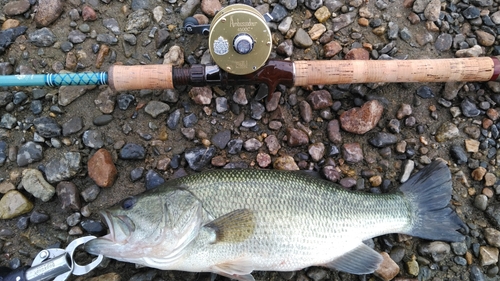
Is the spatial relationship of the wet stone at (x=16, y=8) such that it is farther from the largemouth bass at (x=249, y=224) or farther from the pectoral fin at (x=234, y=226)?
the pectoral fin at (x=234, y=226)

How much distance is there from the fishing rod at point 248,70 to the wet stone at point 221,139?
0.49 meters

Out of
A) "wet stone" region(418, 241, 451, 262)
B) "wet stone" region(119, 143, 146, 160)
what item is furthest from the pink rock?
"wet stone" region(119, 143, 146, 160)

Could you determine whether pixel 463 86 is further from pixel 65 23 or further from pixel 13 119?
pixel 13 119

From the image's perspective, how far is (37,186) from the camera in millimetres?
3166

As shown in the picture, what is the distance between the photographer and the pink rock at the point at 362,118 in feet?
11.1

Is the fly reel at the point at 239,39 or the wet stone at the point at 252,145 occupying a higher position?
the fly reel at the point at 239,39

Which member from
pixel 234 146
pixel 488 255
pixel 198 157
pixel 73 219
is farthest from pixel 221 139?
pixel 488 255

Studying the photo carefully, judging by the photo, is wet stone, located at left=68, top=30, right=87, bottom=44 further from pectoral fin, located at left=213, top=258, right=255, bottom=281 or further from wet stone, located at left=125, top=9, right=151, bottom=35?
pectoral fin, located at left=213, top=258, right=255, bottom=281

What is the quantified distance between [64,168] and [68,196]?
245 millimetres

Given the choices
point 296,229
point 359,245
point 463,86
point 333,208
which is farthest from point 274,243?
point 463,86

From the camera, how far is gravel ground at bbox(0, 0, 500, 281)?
3.21m

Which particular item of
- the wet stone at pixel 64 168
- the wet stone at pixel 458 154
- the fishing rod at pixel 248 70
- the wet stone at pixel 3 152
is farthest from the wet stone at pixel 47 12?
the wet stone at pixel 458 154

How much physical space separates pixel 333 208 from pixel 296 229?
1.13ft

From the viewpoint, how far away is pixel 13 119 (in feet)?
10.9
